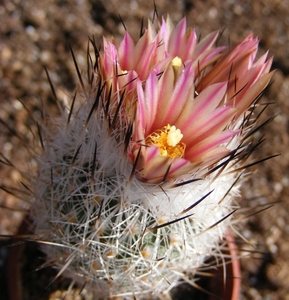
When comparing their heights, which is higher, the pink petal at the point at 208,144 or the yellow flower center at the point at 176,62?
the yellow flower center at the point at 176,62

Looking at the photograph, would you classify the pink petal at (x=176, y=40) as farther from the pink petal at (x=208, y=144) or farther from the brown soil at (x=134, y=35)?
the brown soil at (x=134, y=35)

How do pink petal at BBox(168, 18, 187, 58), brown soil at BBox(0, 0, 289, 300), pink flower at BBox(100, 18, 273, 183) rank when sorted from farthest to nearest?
brown soil at BBox(0, 0, 289, 300)
pink petal at BBox(168, 18, 187, 58)
pink flower at BBox(100, 18, 273, 183)

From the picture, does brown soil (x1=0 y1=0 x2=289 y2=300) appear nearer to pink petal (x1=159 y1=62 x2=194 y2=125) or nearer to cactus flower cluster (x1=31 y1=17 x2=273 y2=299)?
cactus flower cluster (x1=31 y1=17 x2=273 y2=299)

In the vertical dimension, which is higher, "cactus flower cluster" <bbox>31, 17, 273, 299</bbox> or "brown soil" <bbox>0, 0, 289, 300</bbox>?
"brown soil" <bbox>0, 0, 289, 300</bbox>

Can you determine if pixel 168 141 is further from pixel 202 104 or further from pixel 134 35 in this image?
pixel 134 35

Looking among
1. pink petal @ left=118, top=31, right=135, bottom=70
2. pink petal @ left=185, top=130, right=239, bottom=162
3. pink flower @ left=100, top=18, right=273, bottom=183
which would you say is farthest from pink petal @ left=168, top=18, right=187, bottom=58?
pink petal @ left=185, top=130, right=239, bottom=162

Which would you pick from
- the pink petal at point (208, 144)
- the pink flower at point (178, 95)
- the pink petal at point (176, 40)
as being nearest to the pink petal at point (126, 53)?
the pink flower at point (178, 95)

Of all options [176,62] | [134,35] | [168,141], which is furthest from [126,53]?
[134,35]
